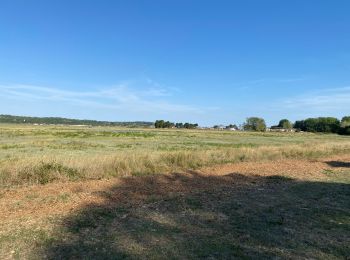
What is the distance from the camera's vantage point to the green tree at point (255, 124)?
169500 millimetres

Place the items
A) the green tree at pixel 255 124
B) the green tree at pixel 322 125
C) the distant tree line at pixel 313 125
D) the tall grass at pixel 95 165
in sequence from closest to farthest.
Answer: the tall grass at pixel 95 165, the distant tree line at pixel 313 125, the green tree at pixel 322 125, the green tree at pixel 255 124

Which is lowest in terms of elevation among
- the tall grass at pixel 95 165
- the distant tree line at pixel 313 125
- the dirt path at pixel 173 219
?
the dirt path at pixel 173 219

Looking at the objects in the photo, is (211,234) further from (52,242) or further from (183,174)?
(183,174)

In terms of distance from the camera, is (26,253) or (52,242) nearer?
(26,253)

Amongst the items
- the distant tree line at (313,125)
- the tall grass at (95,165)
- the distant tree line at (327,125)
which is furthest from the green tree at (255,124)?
the tall grass at (95,165)

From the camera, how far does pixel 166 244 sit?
7.05 m

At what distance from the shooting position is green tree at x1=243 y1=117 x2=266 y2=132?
170 m

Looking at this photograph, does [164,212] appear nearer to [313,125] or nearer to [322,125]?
[322,125]

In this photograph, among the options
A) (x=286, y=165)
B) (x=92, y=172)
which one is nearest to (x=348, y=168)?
(x=286, y=165)

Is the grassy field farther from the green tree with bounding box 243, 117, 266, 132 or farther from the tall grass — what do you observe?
the green tree with bounding box 243, 117, 266, 132

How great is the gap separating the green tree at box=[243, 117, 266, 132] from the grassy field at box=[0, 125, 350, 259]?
154288mm

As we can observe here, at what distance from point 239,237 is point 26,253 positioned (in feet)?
12.2

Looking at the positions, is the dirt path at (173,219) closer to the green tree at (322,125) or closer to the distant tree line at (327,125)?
the distant tree line at (327,125)

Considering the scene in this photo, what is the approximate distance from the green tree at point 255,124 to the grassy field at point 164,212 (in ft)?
506
